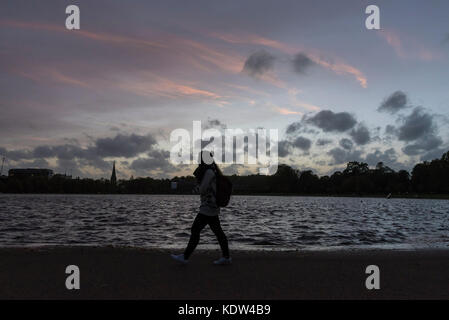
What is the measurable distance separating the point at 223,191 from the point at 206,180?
469 millimetres

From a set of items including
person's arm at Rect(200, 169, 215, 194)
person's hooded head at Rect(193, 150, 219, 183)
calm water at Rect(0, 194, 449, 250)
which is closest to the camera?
person's arm at Rect(200, 169, 215, 194)

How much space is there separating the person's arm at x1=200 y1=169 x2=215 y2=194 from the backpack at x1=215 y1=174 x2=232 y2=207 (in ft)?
0.70

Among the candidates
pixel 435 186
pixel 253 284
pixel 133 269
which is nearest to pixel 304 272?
pixel 253 284

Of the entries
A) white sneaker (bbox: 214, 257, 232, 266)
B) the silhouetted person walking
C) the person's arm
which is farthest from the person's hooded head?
white sneaker (bbox: 214, 257, 232, 266)

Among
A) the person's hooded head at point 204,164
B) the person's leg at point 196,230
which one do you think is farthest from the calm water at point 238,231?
the person's hooded head at point 204,164

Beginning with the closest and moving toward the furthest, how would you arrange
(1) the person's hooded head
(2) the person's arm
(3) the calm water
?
(2) the person's arm
(1) the person's hooded head
(3) the calm water

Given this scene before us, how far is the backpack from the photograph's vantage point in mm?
8898

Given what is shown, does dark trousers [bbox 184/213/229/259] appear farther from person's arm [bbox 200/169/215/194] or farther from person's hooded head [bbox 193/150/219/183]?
person's hooded head [bbox 193/150/219/183]

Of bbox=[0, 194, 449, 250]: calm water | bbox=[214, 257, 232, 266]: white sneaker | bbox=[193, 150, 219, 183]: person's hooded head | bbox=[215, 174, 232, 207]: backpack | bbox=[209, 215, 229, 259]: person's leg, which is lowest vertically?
bbox=[0, 194, 449, 250]: calm water

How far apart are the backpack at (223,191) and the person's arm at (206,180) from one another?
21cm

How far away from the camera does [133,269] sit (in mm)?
8508

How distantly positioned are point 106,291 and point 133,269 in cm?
182
